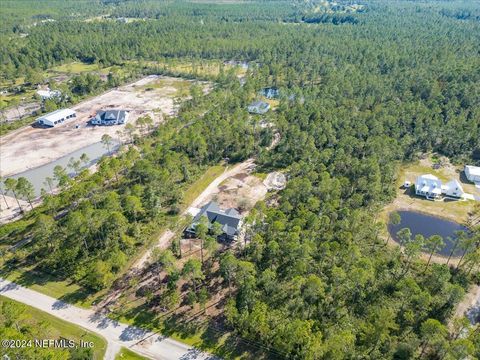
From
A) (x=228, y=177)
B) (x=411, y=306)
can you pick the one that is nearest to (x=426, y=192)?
(x=411, y=306)

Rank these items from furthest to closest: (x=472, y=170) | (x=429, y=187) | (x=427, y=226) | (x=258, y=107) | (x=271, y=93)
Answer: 1. (x=271, y=93)
2. (x=258, y=107)
3. (x=472, y=170)
4. (x=429, y=187)
5. (x=427, y=226)

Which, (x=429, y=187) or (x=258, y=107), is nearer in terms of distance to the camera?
(x=429, y=187)

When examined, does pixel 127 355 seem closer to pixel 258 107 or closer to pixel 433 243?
pixel 433 243

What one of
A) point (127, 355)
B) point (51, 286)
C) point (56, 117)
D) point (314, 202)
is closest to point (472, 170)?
point (314, 202)

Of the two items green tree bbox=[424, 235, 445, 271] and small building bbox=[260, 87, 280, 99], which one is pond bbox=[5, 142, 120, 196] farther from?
green tree bbox=[424, 235, 445, 271]

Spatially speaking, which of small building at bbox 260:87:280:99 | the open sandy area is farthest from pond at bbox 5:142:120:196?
small building at bbox 260:87:280:99

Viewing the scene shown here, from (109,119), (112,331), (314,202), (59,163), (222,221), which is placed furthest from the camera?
(109,119)

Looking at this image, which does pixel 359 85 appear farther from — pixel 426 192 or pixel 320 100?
pixel 426 192
